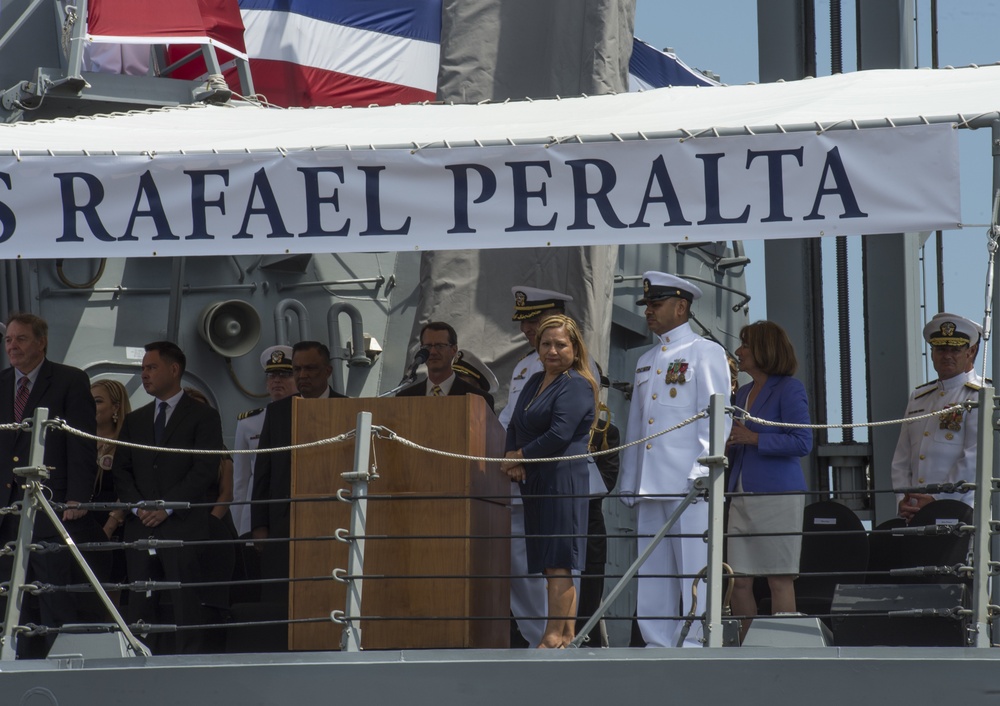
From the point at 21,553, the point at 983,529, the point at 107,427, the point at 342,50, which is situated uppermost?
the point at 342,50

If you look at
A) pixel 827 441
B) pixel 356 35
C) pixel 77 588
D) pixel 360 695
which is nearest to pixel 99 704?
pixel 77 588

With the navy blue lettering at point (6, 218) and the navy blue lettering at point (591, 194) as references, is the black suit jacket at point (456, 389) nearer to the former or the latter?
the navy blue lettering at point (591, 194)

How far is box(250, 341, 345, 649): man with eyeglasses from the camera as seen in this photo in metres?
7.07

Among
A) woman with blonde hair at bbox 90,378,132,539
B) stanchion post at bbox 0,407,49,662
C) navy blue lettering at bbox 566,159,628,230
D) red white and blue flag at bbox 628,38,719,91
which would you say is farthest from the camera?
red white and blue flag at bbox 628,38,719,91

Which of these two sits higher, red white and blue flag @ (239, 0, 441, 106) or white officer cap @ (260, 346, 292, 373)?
red white and blue flag @ (239, 0, 441, 106)

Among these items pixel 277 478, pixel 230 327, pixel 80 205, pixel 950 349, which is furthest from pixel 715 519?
pixel 230 327

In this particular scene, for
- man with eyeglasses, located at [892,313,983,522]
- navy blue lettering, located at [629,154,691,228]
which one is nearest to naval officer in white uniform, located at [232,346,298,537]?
navy blue lettering, located at [629,154,691,228]

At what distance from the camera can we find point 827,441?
29.9ft

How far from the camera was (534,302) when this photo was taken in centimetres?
737

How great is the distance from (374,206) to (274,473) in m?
1.77

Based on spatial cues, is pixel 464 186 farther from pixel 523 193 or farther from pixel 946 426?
pixel 946 426

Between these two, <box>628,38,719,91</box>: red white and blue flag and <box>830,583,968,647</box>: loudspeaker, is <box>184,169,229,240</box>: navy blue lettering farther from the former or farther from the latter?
<box>628,38,719,91</box>: red white and blue flag

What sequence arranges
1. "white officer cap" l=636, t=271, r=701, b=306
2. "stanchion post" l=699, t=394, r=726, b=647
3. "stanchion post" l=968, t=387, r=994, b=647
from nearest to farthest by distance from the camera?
1. "stanchion post" l=968, t=387, r=994, b=647
2. "stanchion post" l=699, t=394, r=726, b=647
3. "white officer cap" l=636, t=271, r=701, b=306

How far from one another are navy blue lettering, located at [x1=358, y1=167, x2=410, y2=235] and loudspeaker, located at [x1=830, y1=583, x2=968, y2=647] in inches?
86.8
